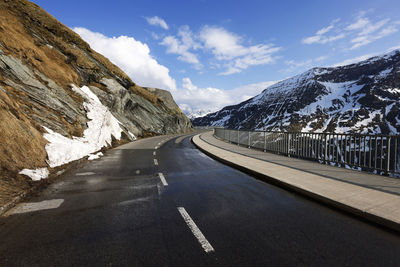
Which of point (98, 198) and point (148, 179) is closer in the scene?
point (98, 198)

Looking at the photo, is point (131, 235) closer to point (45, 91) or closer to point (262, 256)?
point (262, 256)

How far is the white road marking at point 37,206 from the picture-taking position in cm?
436

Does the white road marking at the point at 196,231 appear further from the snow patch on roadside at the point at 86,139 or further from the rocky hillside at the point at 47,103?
the snow patch on roadside at the point at 86,139

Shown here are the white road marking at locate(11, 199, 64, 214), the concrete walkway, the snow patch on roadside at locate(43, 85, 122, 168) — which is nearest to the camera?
the concrete walkway

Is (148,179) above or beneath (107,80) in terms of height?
beneath

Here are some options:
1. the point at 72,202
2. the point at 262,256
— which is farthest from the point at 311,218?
the point at 72,202

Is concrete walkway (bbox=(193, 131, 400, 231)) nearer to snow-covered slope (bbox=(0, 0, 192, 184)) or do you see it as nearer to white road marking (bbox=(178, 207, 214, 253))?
white road marking (bbox=(178, 207, 214, 253))

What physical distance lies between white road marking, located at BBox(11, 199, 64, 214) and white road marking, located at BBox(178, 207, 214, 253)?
2949 millimetres

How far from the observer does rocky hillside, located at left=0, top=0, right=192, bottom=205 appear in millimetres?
7508

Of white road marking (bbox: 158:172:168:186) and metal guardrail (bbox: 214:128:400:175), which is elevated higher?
metal guardrail (bbox: 214:128:400:175)

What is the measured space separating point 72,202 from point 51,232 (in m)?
1.54

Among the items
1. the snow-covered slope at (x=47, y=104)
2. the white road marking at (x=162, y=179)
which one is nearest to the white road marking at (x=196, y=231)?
the white road marking at (x=162, y=179)

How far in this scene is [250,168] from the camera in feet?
26.0

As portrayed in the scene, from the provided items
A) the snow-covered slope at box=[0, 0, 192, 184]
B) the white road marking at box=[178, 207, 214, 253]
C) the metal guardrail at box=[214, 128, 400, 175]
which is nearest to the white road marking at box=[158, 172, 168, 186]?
the white road marking at box=[178, 207, 214, 253]
